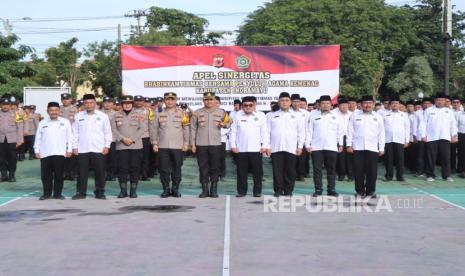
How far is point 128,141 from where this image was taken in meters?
12.8

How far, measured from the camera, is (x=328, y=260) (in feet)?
22.9

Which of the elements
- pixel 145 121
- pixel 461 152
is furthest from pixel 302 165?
pixel 145 121

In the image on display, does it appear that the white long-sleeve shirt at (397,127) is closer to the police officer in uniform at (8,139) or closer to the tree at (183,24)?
the police officer in uniform at (8,139)

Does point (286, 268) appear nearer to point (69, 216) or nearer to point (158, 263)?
point (158, 263)

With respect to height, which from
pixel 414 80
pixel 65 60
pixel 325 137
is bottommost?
pixel 325 137

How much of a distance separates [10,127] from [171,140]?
5.27 m

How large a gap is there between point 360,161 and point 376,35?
3558 centimetres

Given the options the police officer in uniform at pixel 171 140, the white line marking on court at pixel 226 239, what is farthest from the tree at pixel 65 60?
the white line marking on court at pixel 226 239

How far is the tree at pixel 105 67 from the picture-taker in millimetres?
49438

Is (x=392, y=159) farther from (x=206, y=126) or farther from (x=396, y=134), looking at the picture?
(x=206, y=126)

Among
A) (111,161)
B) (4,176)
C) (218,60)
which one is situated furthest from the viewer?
(218,60)

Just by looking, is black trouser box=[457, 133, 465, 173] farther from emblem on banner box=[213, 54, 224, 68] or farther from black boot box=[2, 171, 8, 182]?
black boot box=[2, 171, 8, 182]

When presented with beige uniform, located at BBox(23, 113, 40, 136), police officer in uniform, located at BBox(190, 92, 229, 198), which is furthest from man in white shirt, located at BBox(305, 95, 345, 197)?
beige uniform, located at BBox(23, 113, 40, 136)

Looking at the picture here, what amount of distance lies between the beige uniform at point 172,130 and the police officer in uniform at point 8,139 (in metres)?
4.80
